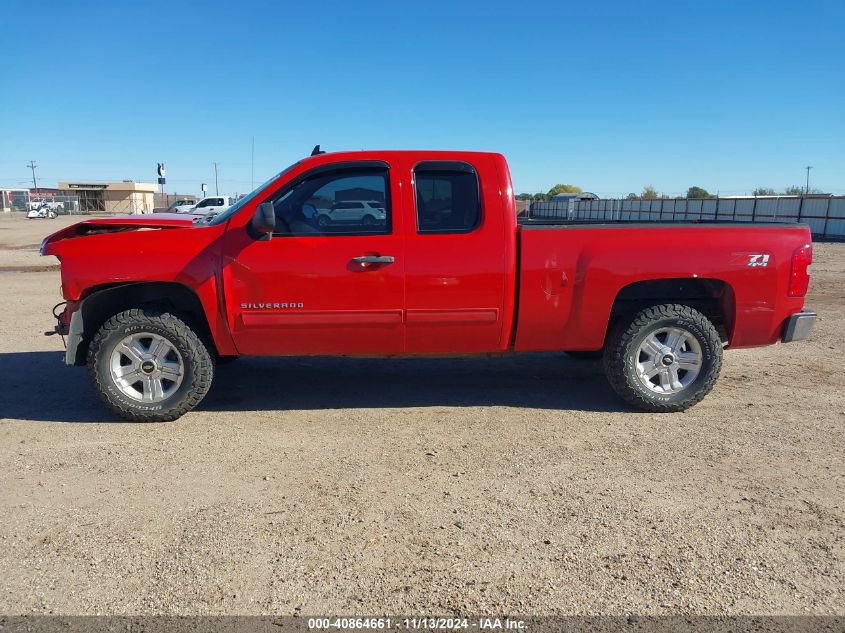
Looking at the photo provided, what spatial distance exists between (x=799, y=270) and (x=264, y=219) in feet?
13.7

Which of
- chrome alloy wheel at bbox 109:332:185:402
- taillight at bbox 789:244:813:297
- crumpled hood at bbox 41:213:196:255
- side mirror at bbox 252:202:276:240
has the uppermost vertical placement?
side mirror at bbox 252:202:276:240

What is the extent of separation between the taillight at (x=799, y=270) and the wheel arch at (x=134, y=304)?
4647 mm

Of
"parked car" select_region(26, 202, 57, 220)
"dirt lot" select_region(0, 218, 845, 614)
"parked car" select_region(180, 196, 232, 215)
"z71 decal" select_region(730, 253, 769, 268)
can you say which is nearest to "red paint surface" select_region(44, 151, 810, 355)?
"z71 decal" select_region(730, 253, 769, 268)

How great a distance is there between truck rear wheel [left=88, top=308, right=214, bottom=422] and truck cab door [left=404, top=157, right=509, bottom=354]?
1.66 metres

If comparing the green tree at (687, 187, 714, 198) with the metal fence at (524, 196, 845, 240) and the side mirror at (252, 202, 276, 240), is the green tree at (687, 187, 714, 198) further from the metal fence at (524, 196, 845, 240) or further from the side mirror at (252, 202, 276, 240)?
the side mirror at (252, 202, 276, 240)

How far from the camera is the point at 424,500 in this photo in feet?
11.9

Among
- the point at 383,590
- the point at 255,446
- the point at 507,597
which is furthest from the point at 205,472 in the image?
the point at 507,597

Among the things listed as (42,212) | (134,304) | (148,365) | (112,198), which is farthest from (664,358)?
(112,198)

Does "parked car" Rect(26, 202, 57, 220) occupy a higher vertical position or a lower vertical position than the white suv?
lower

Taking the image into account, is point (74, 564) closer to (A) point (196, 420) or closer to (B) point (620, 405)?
(A) point (196, 420)

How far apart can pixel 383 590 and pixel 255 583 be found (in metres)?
0.59

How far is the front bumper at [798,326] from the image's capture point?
505cm

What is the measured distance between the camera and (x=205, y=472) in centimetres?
398

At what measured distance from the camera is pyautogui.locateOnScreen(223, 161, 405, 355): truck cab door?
15.1 feet
